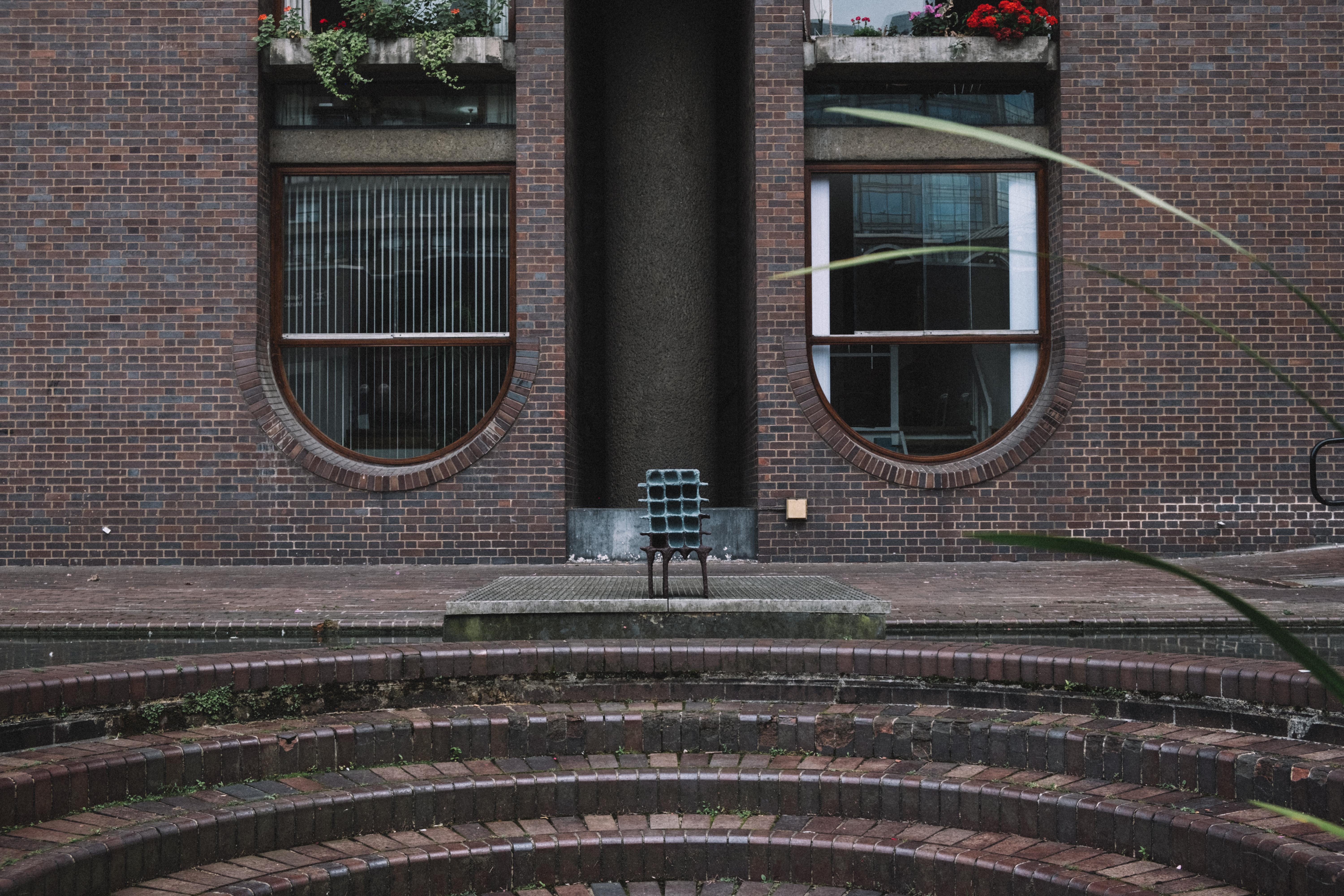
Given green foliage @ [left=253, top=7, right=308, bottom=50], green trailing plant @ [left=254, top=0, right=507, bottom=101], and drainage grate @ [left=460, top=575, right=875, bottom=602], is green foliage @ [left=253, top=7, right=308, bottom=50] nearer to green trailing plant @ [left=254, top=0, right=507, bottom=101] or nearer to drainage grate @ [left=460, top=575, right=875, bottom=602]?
green trailing plant @ [left=254, top=0, right=507, bottom=101]

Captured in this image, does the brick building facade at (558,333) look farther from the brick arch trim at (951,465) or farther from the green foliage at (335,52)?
the green foliage at (335,52)

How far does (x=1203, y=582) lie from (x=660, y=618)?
4263 mm

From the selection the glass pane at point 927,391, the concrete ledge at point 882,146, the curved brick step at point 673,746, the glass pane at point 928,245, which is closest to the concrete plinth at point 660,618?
the curved brick step at point 673,746

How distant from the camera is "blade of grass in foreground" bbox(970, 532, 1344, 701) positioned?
2.95 ft

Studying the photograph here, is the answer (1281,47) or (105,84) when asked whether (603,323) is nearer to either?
(105,84)

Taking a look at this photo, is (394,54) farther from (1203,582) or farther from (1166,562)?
(1203,582)

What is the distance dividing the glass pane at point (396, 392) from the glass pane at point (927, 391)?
302cm

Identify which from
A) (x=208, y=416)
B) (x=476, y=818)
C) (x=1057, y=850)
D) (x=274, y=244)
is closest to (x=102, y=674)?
(x=476, y=818)

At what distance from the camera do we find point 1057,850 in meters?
3.42

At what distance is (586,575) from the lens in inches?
308

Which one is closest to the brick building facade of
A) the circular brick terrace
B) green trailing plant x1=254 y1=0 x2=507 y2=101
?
green trailing plant x1=254 y1=0 x2=507 y2=101

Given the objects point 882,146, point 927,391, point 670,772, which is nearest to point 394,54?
point 882,146

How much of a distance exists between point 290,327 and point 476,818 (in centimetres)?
722

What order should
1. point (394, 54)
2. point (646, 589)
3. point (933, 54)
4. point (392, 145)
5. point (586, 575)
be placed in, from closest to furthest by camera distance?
point (646, 589)
point (586, 575)
point (394, 54)
point (933, 54)
point (392, 145)
